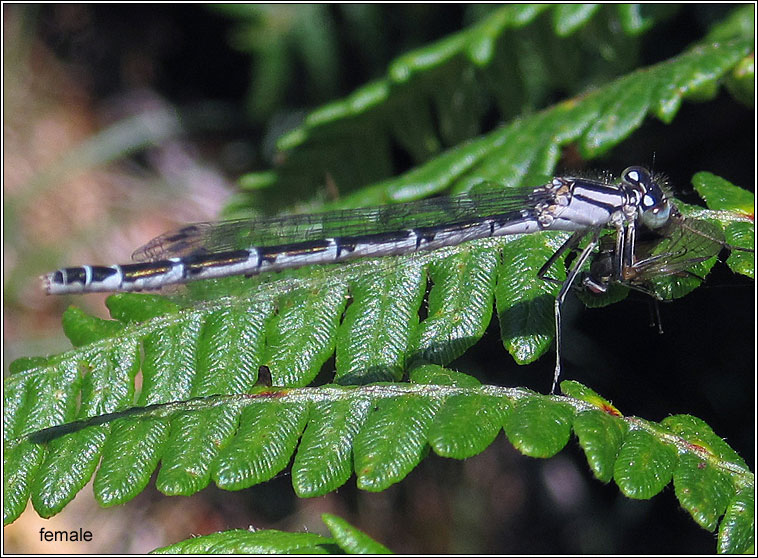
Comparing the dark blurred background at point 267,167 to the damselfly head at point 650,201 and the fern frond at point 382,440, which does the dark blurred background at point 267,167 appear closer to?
the damselfly head at point 650,201

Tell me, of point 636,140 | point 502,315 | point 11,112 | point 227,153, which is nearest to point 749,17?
point 636,140

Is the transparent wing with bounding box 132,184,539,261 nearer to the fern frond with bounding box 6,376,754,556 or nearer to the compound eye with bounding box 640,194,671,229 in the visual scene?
the compound eye with bounding box 640,194,671,229

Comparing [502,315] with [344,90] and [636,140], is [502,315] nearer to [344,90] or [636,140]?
[636,140]

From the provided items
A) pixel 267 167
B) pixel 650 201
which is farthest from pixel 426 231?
pixel 267 167

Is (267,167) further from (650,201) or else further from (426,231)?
(650,201)

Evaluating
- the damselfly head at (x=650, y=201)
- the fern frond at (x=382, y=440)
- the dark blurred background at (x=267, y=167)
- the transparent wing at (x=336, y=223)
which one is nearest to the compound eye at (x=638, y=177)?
the damselfly head at (x=650, y=201)

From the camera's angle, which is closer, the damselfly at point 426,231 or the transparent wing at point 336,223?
the damselfly at point 426,231

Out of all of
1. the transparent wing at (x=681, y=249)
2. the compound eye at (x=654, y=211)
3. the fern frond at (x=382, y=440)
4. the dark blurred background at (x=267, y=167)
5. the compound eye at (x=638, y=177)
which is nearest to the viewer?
the fern frond at (x=382, y=440)
